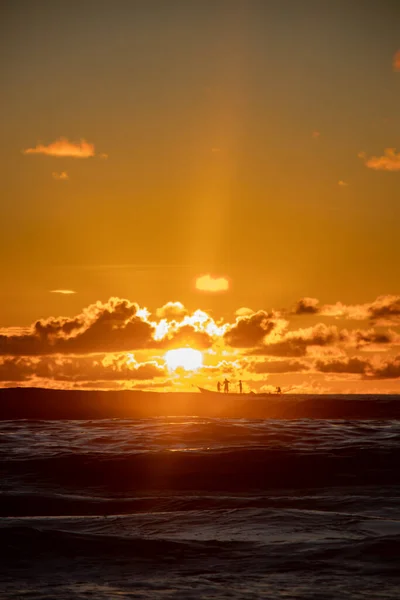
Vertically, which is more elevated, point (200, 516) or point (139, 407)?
point (139, 407)

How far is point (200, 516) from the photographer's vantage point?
488 inches

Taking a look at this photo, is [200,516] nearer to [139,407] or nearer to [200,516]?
[200,516]

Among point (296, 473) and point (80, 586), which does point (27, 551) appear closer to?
point (80, 586)

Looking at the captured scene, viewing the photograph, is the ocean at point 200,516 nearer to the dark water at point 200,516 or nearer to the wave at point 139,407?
the dark water at point 200,516

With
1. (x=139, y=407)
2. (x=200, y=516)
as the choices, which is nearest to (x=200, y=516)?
(x=200, y=516)

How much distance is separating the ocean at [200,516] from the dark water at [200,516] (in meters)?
0.03

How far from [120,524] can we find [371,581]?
4.67 metres

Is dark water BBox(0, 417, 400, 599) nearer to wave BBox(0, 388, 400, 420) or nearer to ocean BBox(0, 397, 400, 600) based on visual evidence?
ocean BBox(0, 397, 400, 600)

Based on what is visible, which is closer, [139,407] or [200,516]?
[200,516]

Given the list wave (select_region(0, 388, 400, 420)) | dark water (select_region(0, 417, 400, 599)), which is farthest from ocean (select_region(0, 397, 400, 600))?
wave (select_region(0, 388, 400, 420))

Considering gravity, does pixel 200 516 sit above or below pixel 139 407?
below

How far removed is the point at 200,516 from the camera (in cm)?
1240

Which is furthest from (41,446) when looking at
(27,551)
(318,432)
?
(27,551)

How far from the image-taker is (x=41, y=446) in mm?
22031
